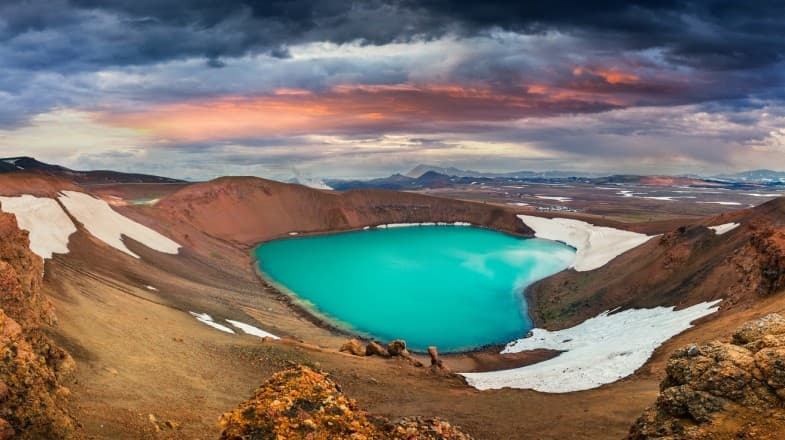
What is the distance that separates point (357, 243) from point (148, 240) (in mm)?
50558

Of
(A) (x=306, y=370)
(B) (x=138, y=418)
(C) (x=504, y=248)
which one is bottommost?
(C) (x=504, y=248)

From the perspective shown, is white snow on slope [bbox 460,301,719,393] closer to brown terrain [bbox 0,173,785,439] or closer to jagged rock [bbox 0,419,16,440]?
brown terrain [bbox 0,173,785,439]

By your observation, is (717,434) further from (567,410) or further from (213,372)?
(213,372)

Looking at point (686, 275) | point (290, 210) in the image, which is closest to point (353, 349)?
point (686, 275)

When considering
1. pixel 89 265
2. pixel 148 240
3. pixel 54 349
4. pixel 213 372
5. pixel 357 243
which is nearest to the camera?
pixel 54 349

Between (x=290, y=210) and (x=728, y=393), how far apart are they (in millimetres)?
123651

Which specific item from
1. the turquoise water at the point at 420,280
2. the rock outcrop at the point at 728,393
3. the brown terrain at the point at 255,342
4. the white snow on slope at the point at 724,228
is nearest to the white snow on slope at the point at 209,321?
the brown terrain at the point at 255,342

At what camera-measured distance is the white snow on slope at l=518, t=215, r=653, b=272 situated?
71.8 metres

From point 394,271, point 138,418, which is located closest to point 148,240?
point 394,271

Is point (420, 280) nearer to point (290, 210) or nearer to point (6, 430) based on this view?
point (6, 430)

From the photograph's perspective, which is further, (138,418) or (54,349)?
(54,349)

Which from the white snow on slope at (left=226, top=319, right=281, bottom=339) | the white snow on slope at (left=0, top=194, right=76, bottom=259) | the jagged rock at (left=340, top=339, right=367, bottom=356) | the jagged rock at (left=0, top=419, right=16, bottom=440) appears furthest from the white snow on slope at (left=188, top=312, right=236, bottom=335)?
the jagged rock at (left=0, top=419, right=16, bottom=440)

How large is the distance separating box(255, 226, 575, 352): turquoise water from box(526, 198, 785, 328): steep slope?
16.0 ft

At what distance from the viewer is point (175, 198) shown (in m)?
→ 112
